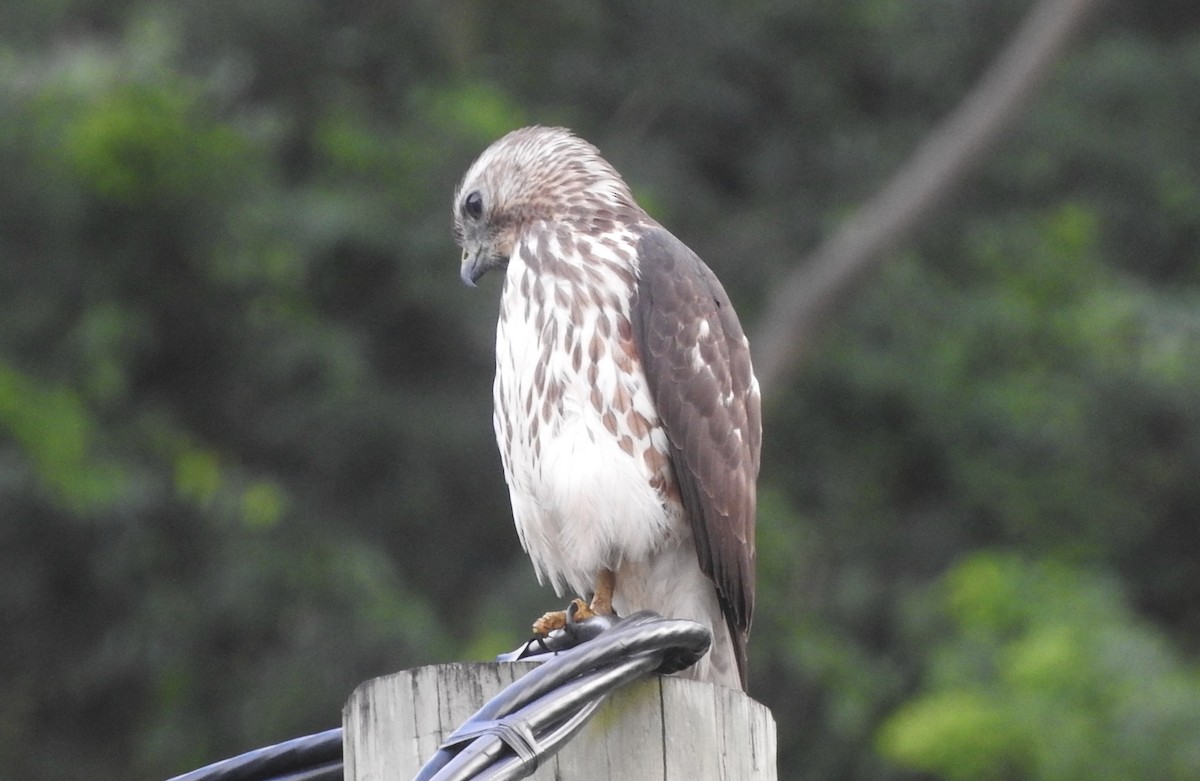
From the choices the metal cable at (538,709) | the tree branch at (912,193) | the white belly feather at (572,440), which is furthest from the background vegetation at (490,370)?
the metal cable at (538,709)

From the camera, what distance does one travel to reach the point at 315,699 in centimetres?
1079

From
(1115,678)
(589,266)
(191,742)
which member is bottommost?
(589,266)

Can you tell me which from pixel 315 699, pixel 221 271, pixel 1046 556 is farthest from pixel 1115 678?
pixel 221 271

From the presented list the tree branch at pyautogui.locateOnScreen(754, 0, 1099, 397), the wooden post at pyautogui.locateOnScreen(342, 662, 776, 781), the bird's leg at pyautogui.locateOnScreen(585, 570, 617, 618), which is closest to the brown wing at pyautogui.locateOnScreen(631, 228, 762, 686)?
the bird's leg at pyautogui.locateOnScreen(585, 570, 617, 618)

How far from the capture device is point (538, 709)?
267cm

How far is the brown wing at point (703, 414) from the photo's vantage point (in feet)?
13.9

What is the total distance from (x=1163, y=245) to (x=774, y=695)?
4.02 m

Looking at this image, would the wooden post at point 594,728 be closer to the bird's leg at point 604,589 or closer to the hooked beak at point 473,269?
the bird's leg at point 604,589

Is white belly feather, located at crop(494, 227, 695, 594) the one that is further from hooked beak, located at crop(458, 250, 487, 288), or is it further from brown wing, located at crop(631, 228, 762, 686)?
hooked beak, located at crop(458, 250, 487, 288)

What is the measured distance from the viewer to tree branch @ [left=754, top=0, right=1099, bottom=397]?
11344 millimetres

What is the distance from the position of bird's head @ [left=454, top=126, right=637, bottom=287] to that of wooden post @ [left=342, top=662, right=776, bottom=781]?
6.26 feet

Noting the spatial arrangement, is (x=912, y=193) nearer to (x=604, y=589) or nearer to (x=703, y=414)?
(x=703, y=414)

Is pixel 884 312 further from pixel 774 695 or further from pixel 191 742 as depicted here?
pixel 191 742

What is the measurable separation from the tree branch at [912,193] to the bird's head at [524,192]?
19.7 ft
